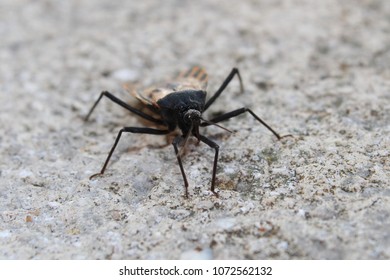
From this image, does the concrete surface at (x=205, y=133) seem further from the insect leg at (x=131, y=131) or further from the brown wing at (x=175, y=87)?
the brown wing at (x=175, y=87)

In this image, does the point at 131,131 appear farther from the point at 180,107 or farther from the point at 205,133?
the point at 205,133

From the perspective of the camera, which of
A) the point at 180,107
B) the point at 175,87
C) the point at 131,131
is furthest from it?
the point at 175,87

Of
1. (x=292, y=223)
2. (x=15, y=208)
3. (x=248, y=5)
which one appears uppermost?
(x=248, y=5)

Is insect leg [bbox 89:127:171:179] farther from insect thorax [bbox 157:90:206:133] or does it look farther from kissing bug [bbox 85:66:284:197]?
insect thorax [bbox 157:90:206:133]

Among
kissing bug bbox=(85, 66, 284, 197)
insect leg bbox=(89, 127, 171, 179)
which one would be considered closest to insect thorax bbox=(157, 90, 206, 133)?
kissing bug bbox=(85, 66, 284, 197)

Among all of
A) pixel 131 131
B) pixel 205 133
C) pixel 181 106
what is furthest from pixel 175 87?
pixel 131 131
